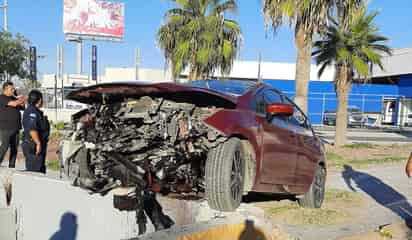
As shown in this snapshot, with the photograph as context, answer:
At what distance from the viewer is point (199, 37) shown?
18953mm

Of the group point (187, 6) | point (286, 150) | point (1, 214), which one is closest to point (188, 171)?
point (286, 150)

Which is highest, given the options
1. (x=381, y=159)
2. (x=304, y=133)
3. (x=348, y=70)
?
(x=348, y=70)

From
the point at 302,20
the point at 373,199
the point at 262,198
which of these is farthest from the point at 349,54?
the point at 262,198

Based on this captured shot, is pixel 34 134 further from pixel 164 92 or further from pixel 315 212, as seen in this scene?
pixel 315 212

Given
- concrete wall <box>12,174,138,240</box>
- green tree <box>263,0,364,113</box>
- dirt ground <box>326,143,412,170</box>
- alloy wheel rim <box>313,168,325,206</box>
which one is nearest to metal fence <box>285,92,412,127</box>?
dirt ground <box>326,143,412,170</box>

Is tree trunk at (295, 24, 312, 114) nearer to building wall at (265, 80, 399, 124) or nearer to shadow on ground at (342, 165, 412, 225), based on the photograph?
shadow on ground at (342, 165, 412, 225)

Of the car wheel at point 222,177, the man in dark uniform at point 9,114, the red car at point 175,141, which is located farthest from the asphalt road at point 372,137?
the car wheel at point 222,177

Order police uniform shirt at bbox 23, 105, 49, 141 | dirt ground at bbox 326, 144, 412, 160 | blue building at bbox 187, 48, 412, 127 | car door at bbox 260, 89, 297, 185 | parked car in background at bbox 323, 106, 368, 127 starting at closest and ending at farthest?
1. car door at bbox 260, 89, 297, 185
2. police uniform shirt at bbox 23, 105, 49, 141
3. dirt ground at bbox 326, 144, 412, 160
4. parked car in background at bbox 323, 106, 368, 127
5. blue building at bbox 187, 48, 412, 127

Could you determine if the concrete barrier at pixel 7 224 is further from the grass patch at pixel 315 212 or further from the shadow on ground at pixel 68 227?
the grass patch at pixel 315 212

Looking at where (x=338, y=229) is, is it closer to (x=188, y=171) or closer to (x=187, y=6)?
(x=188, y=171)

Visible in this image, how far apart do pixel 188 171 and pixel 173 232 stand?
1183 millimetres

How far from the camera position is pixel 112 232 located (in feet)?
16.3

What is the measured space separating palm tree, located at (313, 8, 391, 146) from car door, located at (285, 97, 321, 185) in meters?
11.5

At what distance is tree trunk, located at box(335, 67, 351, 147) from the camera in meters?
17.9
